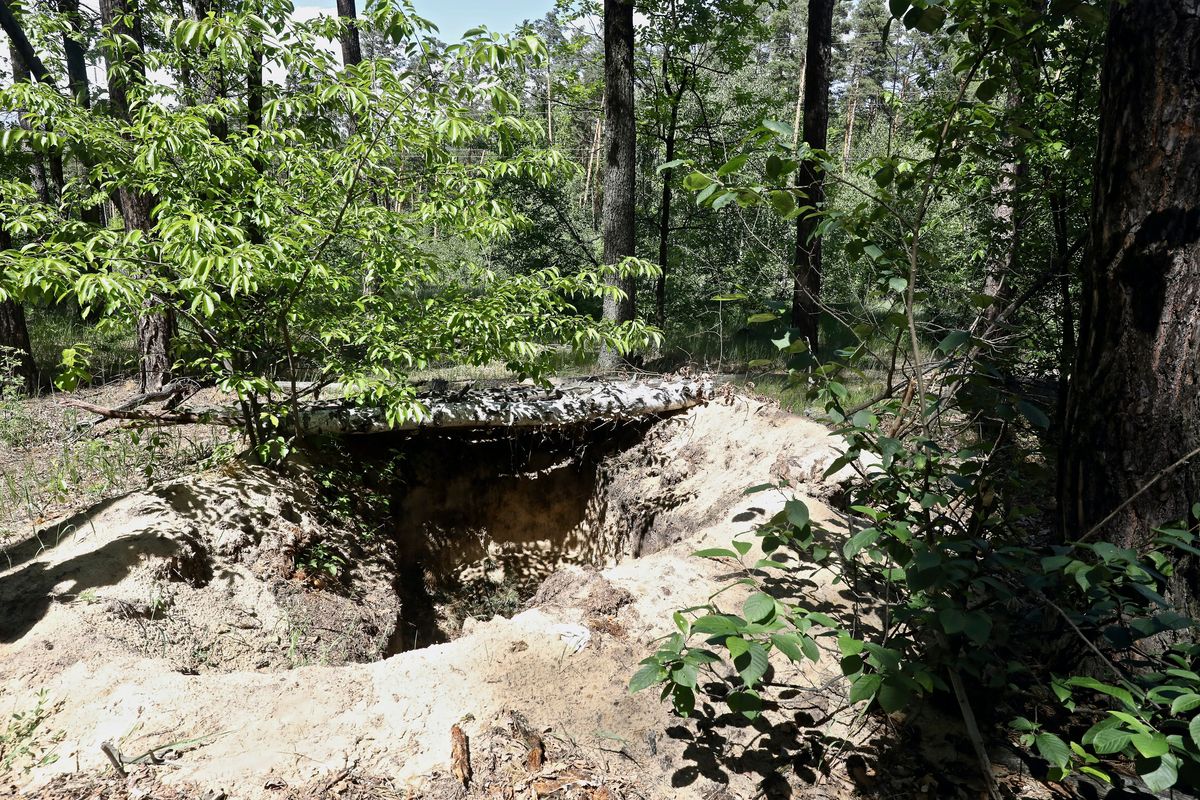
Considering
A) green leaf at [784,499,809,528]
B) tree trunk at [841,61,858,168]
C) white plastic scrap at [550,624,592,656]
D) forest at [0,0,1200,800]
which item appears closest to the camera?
green leaf at [784,499,809,528]

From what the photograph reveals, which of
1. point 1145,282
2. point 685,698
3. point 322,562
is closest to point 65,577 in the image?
point 322,562

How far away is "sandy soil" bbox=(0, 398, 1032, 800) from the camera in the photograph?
253 cm

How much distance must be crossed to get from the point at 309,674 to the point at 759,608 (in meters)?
2.28

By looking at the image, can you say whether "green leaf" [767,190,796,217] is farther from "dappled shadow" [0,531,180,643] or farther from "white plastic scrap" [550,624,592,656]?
"dappled shadow" [0,531,180,643]

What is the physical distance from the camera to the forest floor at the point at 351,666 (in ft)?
8.29

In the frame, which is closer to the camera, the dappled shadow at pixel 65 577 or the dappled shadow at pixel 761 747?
the dappled shadow at pixel 761 747

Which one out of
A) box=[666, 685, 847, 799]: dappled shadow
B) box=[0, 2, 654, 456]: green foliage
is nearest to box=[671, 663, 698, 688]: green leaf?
box=[666, 685, 847, 799]: dappled shadow

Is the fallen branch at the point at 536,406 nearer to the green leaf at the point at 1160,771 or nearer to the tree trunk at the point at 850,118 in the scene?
the green leaf at the point at 1160,771

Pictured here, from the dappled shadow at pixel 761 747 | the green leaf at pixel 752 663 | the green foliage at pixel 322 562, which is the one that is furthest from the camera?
the green foliage at pixel 322 562

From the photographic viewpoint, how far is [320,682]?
3.04 meters

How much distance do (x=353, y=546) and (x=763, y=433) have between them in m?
3.62

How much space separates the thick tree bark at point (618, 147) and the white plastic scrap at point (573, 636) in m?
5.28

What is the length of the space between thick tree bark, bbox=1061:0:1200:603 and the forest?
1 centimetres

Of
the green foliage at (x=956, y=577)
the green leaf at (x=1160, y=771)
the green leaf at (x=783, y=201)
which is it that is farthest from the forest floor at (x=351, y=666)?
the green leaf at (x=783, y=201)
